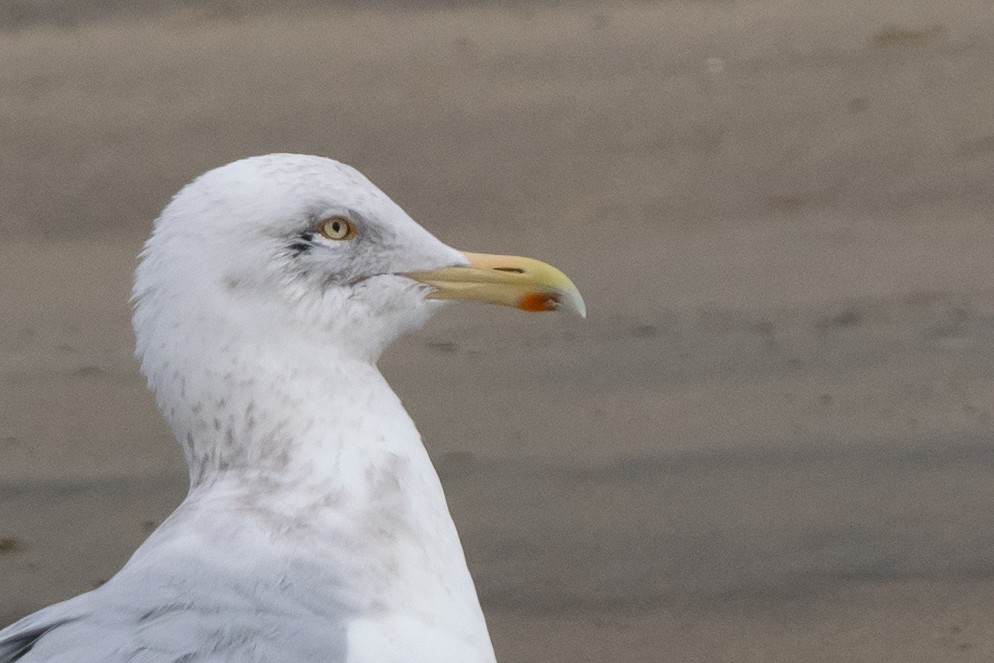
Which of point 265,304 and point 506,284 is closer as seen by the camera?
point 265,304

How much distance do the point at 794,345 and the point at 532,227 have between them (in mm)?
559

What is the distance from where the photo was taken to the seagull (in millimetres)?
1701

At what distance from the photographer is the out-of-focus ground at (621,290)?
2809 mm

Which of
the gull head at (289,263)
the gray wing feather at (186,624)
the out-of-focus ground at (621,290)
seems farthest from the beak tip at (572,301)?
the out-of-focus ground at (621,290)

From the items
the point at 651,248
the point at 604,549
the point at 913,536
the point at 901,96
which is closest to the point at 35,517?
the point at 604,549

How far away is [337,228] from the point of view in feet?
6.30

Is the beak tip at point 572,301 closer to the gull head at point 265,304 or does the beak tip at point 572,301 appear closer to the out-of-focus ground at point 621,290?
the gull head at point 265,304

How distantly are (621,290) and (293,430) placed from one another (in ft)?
4.80

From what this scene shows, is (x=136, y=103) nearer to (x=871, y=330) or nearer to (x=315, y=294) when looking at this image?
(x=871, y=330)

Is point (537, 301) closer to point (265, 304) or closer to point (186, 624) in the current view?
point (265, 304)

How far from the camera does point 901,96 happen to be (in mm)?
3479

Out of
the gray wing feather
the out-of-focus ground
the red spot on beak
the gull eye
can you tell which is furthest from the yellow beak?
the out-of-focus ground

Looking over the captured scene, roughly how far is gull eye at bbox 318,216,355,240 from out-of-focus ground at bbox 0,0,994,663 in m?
1.00

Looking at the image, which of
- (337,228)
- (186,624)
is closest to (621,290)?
(337,228)
